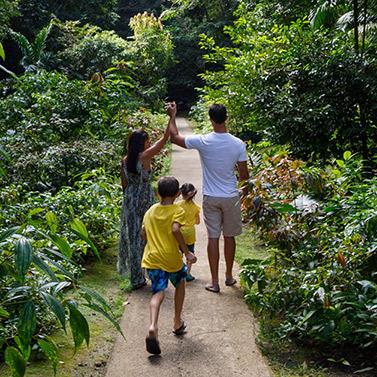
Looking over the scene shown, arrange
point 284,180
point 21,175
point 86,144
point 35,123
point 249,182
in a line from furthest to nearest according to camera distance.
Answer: point 35,123
point 86,144
point 21,175
point 284,180
point 249,182

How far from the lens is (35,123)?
30.3ft

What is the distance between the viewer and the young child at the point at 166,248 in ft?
14.6

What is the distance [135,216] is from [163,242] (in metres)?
1.38

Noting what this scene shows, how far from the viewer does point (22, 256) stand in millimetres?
1530

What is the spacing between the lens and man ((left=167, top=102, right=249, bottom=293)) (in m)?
5.36

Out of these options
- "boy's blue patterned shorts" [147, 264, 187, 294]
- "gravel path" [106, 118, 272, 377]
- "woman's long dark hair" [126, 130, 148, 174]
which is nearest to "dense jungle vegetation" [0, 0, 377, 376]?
"gravel path" [106, 118, 272, 377]

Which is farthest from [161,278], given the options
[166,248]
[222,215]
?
[222,215]

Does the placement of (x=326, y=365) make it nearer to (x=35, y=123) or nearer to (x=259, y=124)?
(x=259, y=124)

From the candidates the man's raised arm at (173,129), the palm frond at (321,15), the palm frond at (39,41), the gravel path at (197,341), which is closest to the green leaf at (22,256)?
the gravel path at (197,341)

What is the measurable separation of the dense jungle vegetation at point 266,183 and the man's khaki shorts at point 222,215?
13cm

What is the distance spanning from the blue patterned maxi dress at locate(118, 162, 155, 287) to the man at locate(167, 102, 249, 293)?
0.63 metres

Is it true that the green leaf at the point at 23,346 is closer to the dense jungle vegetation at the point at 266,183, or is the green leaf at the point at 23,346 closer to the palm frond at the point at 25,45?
the dense jungle vegetation at the point at 266,183

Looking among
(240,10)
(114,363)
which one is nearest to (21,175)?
(114,363)

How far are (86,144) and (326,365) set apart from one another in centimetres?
562
